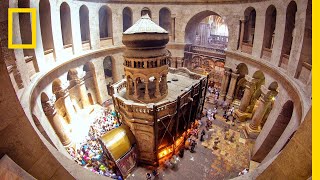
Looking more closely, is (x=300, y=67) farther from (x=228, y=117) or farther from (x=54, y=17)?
(x=54, y=17)

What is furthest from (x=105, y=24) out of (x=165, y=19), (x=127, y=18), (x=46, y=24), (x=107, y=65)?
(x=46, y=24)

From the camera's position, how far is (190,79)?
16969mm

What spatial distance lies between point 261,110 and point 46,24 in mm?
17799

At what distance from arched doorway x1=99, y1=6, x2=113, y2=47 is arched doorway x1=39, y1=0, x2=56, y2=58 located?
22.8 ft

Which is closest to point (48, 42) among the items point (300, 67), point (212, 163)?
point (212, 163)

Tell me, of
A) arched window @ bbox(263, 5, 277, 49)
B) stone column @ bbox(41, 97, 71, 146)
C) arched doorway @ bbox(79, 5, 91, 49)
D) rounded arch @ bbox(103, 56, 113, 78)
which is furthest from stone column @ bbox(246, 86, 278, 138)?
rounded arch @ bbox(103, 56, 113, 78)

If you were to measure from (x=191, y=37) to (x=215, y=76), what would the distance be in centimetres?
676

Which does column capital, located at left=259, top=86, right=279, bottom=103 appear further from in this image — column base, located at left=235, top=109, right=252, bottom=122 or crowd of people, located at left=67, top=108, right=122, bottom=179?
crowd of people, located at left=67, top=108, right=122, bottom=179

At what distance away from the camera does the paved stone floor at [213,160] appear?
38.4ft

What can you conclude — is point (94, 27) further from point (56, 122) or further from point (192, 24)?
point (192, 24)

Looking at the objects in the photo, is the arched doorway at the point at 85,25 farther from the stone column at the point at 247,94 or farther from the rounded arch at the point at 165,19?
the stone column at the point at 247,94

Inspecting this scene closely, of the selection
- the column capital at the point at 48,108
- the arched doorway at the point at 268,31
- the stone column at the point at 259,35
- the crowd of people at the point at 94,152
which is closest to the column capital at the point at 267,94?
the arched doorway at the point at 268,31

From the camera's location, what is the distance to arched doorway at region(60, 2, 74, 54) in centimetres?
1464

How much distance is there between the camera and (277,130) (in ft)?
36.6
